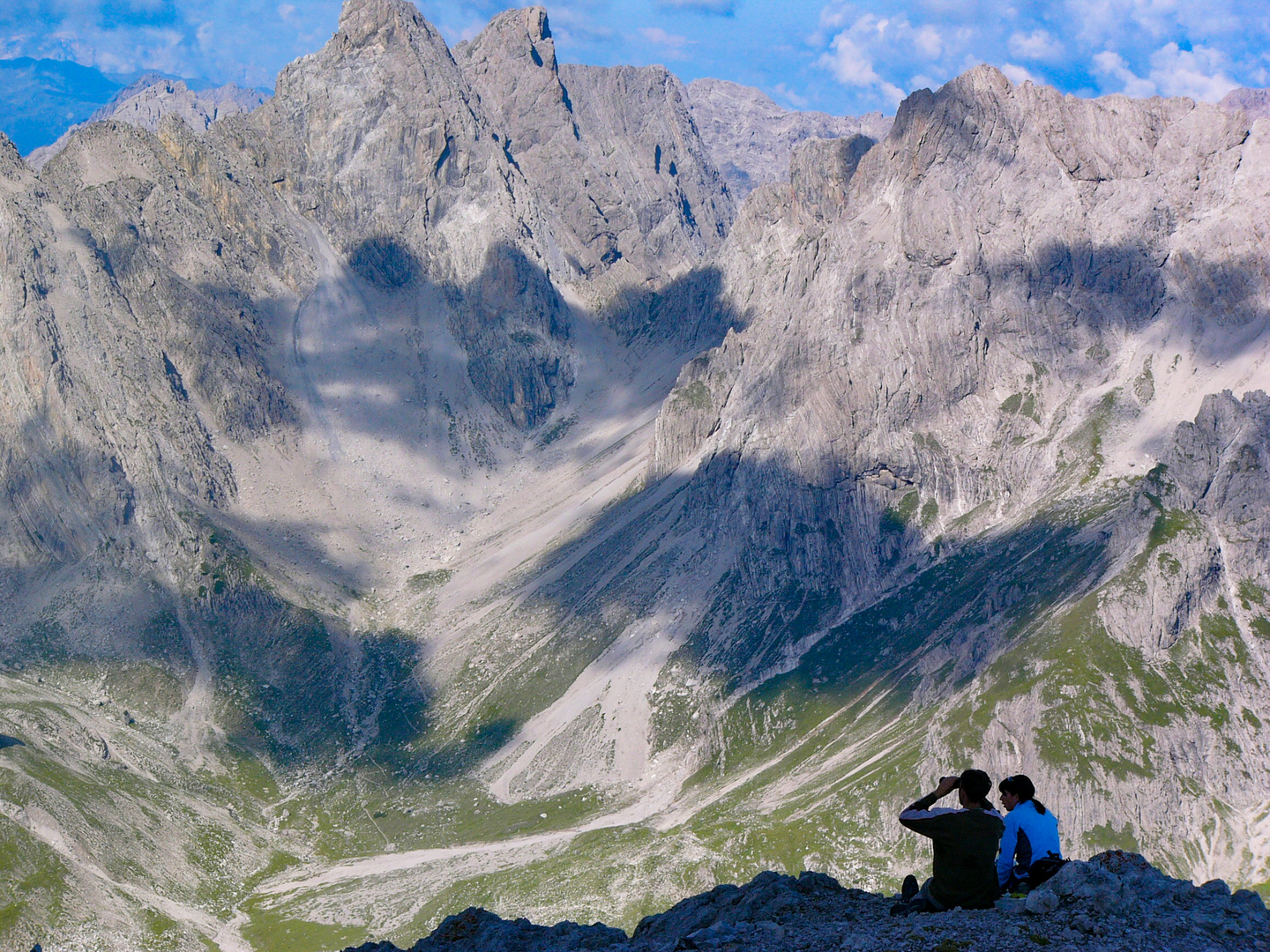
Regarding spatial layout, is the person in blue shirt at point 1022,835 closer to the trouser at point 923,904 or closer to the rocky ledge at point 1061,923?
the rocky ledge at point 1061,923

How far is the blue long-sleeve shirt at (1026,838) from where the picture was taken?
26484 mm

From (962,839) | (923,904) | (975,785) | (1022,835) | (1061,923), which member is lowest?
(1061,923)

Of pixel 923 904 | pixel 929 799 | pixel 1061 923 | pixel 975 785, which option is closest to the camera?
pixel 975 785

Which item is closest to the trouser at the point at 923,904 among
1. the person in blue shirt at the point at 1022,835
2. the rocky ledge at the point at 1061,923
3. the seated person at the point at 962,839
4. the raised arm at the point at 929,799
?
the seated person at the point at 962,839

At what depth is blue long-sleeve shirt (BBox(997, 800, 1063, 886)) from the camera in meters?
26.5

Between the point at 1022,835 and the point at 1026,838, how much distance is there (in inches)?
7.1

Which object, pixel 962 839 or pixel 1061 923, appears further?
pixel 1061 923

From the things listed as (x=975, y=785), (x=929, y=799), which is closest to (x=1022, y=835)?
(x=929, y=799)

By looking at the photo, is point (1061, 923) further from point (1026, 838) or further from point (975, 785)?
point (975, 785)

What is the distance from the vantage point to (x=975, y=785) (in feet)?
79.9

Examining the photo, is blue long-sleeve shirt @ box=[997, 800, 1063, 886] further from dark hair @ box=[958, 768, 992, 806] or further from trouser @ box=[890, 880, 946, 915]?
dark hair @ box=[958, 768, 992, 806]

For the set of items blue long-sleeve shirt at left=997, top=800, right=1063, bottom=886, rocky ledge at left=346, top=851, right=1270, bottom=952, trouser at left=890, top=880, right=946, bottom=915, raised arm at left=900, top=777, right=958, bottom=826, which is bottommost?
rocky ledge at left=346, top=851, right=1270, bottom=952

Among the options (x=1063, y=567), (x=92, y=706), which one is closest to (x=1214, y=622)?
(x=1063, y=567)

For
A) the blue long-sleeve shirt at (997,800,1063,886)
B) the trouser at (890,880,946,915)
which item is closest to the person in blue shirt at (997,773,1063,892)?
the blue long-sleeve shirt at (997,800,1063,886)
